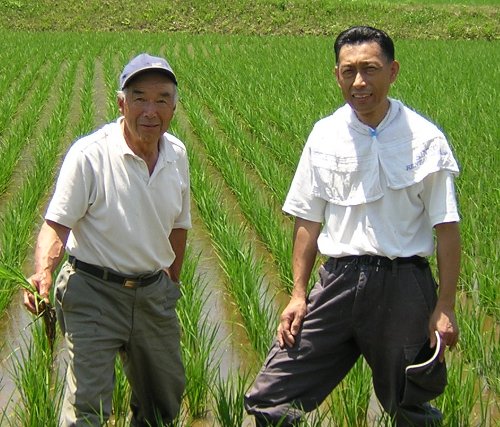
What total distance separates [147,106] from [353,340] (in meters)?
0.88

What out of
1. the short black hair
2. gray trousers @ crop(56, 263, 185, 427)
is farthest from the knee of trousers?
the short black hair

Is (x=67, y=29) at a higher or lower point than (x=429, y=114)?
higher

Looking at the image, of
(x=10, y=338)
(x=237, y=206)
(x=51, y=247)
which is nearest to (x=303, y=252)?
(x=51, y=247)

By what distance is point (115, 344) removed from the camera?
7.48ft

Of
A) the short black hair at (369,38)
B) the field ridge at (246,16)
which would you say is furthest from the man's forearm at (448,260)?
the field ridge at (246,16)

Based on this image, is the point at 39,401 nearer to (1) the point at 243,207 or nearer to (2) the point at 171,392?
(2) the point at 171,392

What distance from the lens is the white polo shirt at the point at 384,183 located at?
2.13 m

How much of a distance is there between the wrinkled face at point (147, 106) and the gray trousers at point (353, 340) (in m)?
0.61

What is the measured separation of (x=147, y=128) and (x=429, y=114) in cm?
618

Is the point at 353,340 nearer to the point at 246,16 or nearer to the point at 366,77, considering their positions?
the point at 366,77

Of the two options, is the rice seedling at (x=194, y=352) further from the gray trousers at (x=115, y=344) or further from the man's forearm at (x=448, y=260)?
the man's forearm at (x=448, y=260)

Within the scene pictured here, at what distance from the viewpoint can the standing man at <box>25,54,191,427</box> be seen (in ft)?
7.18

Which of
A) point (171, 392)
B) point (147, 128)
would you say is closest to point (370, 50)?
point (147, 128)

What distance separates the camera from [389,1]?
27.8 meters
